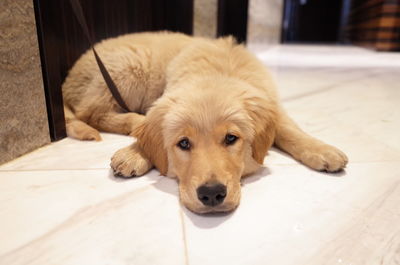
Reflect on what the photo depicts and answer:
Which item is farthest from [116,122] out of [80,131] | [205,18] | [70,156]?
[205,18]

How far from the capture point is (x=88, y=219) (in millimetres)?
1295

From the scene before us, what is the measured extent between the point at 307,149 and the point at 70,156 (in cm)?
136

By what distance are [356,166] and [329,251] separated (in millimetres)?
809

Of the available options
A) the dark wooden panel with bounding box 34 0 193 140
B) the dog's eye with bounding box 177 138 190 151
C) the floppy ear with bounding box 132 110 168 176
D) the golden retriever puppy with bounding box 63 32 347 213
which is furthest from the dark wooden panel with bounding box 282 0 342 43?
the dog's eye with bounding box 177 138 190 151

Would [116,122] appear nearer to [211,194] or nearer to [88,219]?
[88,219]

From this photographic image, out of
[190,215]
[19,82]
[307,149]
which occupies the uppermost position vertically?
[19,82]

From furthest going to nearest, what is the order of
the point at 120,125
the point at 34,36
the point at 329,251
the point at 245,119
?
1. the point at 120,125
2. the point at 34,36
3. the point at 245,119
4. the point at 329,251

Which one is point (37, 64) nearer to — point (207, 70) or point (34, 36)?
point (34, 36)

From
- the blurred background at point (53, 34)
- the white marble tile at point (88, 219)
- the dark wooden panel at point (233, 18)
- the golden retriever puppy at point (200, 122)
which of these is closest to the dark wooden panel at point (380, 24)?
the blurred background at point (53, 34)

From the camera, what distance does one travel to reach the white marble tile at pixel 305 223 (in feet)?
3.56

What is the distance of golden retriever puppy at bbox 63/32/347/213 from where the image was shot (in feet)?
4.60

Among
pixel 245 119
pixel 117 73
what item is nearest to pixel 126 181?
pixel 245 119

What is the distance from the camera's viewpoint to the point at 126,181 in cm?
164

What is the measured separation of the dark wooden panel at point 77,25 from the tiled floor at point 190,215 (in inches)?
15.7
